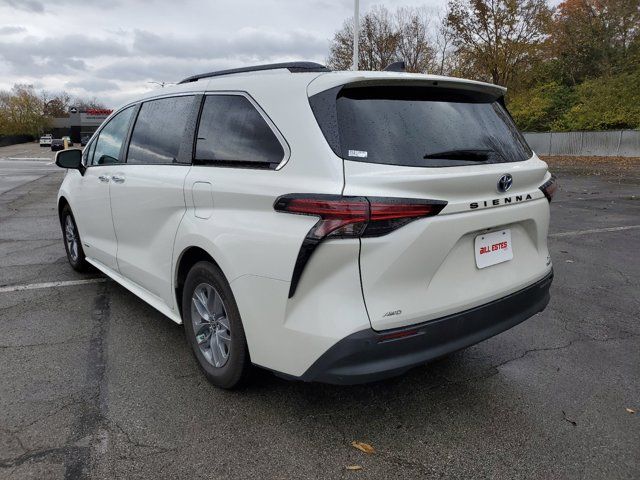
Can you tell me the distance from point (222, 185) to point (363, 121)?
0.86 m

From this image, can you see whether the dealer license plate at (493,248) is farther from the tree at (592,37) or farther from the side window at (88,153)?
the tree at (592,37)

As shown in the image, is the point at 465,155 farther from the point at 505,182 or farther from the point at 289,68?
the point at 289,68

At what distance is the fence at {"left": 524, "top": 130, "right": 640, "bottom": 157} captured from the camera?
90.3 ft

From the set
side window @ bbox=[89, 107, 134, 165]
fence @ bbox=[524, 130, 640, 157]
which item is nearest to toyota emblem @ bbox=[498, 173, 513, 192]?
side window @ bbox=[89, 107, 134, 165]

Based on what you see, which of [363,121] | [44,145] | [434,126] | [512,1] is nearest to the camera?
[363,121]

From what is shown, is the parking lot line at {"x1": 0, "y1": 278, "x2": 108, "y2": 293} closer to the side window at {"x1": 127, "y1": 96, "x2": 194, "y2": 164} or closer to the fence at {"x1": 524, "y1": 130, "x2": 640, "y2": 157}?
the side window at {"x1": 127, "y1": 96, "x2": 194, "y2": 164}

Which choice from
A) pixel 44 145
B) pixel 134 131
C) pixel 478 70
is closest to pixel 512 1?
pixel 478 70

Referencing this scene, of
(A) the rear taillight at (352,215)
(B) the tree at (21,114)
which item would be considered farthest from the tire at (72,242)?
(B) the tree at (21,114)

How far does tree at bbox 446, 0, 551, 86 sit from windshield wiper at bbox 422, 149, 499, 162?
3296cm

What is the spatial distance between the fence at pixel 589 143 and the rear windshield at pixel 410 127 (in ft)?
95.2

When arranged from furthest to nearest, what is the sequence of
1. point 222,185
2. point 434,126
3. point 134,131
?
1. point 134,131
2. point 222,185
3. point 434,126

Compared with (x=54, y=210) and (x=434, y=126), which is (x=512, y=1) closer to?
(x=54, y=210)

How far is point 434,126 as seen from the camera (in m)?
2.64

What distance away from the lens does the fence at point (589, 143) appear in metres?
27.5
